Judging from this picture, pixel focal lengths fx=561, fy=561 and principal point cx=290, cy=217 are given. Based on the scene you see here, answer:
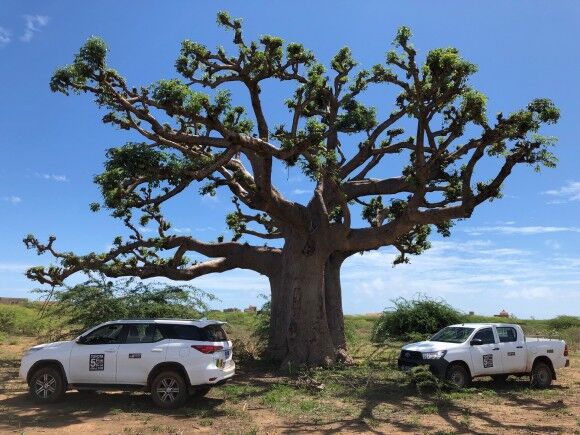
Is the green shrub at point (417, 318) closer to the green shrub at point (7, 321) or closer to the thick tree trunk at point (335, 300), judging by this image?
the thick tree trunk at point (335, 300)

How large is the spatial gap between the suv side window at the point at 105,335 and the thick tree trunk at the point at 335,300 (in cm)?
989

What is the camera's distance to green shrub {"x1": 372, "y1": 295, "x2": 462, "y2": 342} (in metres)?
26.3

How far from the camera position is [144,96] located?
16.0 m

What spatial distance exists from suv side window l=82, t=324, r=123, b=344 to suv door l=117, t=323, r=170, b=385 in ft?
0.86

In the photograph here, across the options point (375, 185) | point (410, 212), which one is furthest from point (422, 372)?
point (375, 185)

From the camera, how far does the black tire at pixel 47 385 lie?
11.9 meters

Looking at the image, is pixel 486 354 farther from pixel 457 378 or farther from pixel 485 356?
pixel 457 378

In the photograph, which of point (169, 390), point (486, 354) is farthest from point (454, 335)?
Answer: point (169, 390)

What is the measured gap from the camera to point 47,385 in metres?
12.0

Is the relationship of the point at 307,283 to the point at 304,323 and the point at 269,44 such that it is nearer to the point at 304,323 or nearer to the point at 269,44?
the point at 304,323

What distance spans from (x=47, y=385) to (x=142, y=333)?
90.4 inches

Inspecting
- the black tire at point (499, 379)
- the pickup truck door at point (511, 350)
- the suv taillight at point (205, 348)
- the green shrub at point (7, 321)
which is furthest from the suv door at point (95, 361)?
the green shrub at point (7, 321)

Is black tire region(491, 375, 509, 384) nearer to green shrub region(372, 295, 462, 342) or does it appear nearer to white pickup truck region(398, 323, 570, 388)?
white pickup truck region(398, 323, 570, 388)

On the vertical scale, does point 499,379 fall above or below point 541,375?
below
